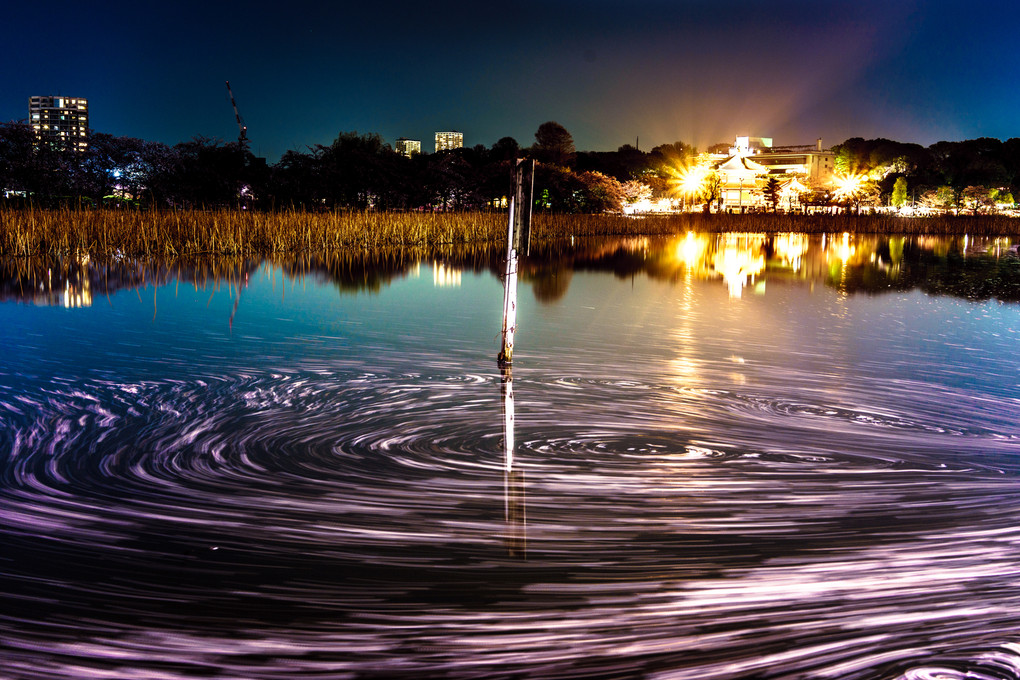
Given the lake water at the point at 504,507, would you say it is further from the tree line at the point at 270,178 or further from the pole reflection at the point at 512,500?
the tree line at the point at 270,178

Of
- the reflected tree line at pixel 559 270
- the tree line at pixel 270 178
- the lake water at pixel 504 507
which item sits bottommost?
the lake water at pixel 504 507

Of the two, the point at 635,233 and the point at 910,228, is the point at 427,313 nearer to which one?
the point at 635,233

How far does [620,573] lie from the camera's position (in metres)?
3.23

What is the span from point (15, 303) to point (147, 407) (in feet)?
24.2

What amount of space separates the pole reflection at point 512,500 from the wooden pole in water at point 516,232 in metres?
1.80

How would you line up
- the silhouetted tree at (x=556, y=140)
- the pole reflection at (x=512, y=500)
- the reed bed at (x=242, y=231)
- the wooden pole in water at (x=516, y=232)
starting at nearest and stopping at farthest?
the pole reflection at (x=512, y=500), the wooden pole in water at (x=516, y=232), the reed bed at (x=242, y=231), the silhouetted tree at (x=556, y=140)

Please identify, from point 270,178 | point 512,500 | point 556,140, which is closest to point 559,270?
point 512,500

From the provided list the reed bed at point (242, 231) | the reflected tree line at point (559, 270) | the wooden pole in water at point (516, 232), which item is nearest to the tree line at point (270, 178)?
the reed bed at point (242, 231)

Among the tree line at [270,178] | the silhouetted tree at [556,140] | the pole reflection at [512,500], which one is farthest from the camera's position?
the silhouetted tree at [556,140]

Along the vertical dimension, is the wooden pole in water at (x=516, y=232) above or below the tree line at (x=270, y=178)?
below

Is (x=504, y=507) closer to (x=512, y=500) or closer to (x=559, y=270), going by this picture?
(x=512, y=500)

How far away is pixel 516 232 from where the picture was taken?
24.5 ft

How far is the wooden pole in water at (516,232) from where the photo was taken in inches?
281

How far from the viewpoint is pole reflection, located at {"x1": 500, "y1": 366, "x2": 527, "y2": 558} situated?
11.5 feet
